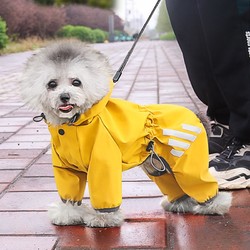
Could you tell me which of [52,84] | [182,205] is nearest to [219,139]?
[182,205]

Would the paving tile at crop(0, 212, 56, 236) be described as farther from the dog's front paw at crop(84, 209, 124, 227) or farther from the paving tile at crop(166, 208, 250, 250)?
the paving tile at crop(166, 208, 250, 250)

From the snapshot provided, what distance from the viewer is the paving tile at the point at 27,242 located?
71.2 inches

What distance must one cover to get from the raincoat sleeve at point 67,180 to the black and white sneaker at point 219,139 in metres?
0.98

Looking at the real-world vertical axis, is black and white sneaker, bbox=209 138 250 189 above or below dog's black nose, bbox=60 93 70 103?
below

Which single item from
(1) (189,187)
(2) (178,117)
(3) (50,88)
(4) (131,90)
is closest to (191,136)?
(2) (178,117)

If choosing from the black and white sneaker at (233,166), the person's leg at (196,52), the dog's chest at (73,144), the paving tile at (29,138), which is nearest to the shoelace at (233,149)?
the black and white sneaker at (233,166)

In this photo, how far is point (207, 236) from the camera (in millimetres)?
1879

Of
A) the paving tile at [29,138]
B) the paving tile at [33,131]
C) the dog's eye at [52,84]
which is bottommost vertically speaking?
the paving tile at [33,131]

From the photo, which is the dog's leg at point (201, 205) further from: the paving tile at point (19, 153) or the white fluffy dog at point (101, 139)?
the paving tile at point (19, 153)

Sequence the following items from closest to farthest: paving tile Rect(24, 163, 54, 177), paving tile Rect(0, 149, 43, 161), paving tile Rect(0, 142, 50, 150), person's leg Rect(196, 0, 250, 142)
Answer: person's leg Rect(196, 0, 250, 142)
paving tile Rect(24, 163, 54, 177)
paving tile Rect(0, 149, 43, 161)
paving tile Rect(0, 142, 50, 150)

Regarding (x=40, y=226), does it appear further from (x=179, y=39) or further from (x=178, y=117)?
(x=179, y=39)

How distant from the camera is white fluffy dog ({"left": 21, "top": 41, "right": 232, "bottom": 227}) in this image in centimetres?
175

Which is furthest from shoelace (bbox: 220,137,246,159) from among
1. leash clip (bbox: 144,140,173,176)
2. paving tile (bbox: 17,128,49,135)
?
paving tile (bbox: 17,128,49,135)

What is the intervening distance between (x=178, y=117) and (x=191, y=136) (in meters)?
0.09
